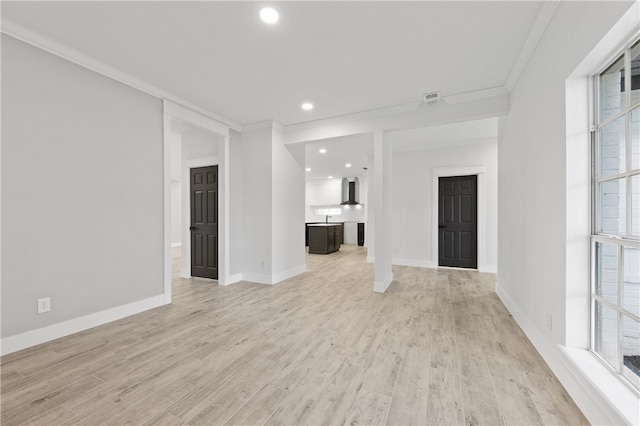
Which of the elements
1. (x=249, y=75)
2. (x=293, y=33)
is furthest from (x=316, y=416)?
(x=249, y=75)

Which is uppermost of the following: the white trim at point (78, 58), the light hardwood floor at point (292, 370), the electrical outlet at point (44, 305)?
the white trim at point (78, 58)

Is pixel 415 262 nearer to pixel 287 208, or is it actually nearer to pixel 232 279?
pixel 287 208

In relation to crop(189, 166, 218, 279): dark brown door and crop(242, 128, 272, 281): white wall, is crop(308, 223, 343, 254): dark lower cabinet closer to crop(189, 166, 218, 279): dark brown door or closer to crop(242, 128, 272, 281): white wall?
crop(242, 128, 272, 281): white wall

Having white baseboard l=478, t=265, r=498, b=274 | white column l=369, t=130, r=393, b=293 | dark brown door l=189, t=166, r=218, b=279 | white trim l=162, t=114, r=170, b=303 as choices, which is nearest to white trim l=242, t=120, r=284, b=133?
dark brown door l=189, t=166, r=218, b=279

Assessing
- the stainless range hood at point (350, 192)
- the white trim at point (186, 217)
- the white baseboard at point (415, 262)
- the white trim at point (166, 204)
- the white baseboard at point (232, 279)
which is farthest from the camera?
the stainless range hood at point (350, 192)

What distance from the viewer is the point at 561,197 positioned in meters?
1.82

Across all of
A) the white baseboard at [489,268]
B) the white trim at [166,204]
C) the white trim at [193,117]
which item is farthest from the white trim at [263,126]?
the white baseboard at [489,268]

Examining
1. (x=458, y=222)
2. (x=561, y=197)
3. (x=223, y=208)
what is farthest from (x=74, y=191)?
(x=458, y=222)

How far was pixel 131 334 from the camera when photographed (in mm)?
2557

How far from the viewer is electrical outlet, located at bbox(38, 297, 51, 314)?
2.36 meters

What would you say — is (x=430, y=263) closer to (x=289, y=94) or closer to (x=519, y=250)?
(x=519, y=250)

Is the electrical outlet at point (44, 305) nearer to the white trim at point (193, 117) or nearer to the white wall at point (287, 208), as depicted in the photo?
the white trim at point (193, 117)

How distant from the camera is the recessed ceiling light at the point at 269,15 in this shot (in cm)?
205

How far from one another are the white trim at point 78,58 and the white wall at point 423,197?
4.56 meters
